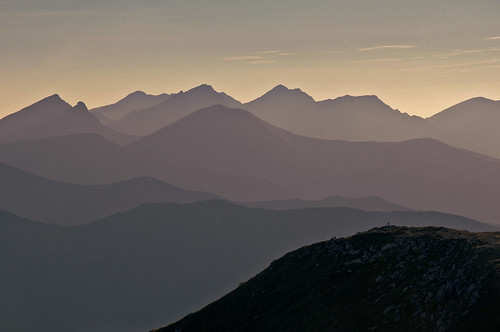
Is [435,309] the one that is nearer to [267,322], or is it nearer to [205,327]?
[267,322]

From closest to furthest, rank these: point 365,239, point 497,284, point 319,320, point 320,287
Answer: point 497,284, point 319,320, point 320,287, point 365,239

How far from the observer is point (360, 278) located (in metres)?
92.5

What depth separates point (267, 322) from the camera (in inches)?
3861

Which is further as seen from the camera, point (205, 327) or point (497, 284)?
point (205, 327)

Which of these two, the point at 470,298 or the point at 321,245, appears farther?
the point at 321,245

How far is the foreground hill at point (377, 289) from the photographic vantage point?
234ft

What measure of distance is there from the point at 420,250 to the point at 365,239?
15635mm

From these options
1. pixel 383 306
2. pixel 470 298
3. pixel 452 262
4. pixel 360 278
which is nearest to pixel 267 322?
pixel 360 278

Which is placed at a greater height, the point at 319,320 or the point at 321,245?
the point at 321,245

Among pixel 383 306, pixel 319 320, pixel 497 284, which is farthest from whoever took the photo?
pixel 319 320

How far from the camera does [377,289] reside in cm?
8538

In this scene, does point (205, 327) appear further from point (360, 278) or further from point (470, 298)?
point (470, 298)

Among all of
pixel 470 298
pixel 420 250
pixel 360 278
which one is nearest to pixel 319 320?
pixel 360 278

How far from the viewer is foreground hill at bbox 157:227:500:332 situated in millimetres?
71375
